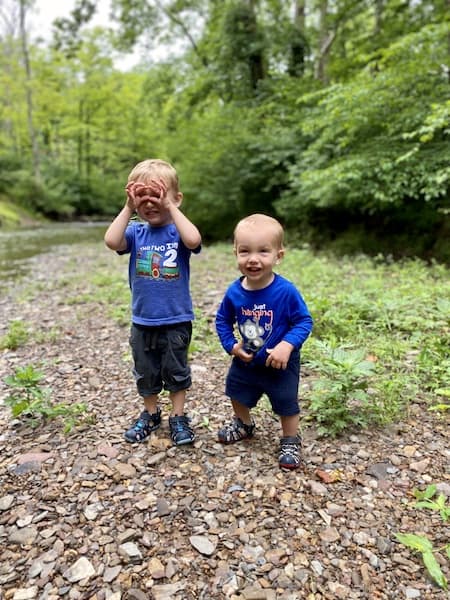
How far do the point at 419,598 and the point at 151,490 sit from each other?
1307 mm

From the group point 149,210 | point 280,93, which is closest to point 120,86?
point 280,93

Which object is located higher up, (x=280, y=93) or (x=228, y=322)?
(x=280, y=93)

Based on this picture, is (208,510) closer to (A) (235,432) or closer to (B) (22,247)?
(A) (235,432)

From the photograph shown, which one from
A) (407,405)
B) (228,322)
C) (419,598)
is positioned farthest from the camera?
(407,405)

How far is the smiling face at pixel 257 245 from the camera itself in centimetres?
218

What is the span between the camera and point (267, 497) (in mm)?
2170

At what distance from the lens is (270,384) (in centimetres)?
238

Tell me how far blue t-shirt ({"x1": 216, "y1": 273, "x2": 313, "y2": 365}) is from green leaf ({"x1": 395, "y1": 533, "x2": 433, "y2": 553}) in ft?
3.19

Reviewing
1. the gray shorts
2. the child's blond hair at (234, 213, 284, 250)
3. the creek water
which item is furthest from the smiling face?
the creek water

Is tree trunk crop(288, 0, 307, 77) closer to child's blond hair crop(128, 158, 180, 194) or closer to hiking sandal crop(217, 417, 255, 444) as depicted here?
child's blond hair crop(128, 158, 180, 194)

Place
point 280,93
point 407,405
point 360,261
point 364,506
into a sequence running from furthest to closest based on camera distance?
1. point 280,93
2. point 360,261
3. point 407,405
4. point 364,506

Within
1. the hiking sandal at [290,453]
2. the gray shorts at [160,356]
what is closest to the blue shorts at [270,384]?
the hiking sandal at [290,453]

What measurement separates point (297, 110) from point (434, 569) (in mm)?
11611

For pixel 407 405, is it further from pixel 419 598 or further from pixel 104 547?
pixel 104 547
